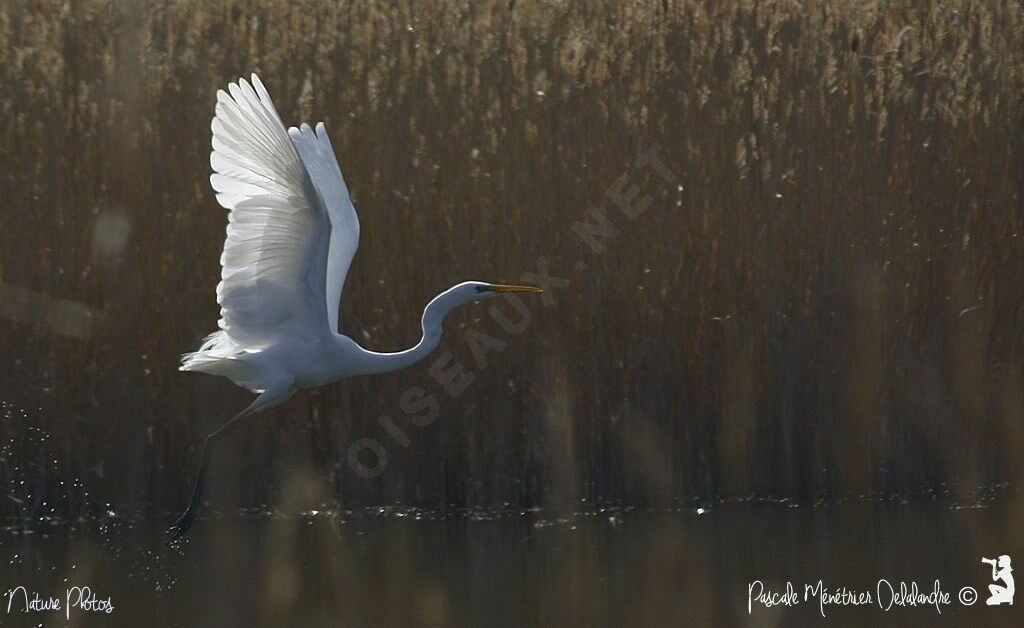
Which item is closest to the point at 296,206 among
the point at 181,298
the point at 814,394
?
the point at 181,298

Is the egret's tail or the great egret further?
the egret's tail

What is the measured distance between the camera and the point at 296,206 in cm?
491

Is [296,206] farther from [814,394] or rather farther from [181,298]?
[814,394]

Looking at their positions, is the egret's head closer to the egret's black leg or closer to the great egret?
the great egret

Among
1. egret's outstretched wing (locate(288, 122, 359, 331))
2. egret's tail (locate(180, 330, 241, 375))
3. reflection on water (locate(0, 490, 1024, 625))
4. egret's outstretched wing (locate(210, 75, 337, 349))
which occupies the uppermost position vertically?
egret's outstretched wing (locate(288, 122, 359, 331))

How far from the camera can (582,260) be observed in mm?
6520

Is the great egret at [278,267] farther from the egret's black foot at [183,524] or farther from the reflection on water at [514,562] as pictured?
the reflection on water at [514,562]

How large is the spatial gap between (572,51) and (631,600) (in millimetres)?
2315

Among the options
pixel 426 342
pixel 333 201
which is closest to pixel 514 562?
pixel 426 342

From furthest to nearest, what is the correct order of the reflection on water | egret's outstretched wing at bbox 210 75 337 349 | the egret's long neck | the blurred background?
the blurred background → the egret's long neck → the reflection on water → egret's outstretched wing at bbox 210 75 337 349

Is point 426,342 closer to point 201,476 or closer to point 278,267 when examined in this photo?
point 278,267

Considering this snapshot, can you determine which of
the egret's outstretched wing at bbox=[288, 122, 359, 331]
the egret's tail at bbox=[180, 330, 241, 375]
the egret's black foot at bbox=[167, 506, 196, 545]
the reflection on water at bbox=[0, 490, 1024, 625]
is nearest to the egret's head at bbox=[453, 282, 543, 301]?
the egret's outstretched wing at bbox=[288, 122, 359, 331]

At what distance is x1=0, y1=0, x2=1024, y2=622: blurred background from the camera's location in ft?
21.1

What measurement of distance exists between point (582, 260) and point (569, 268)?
64 millimetres
